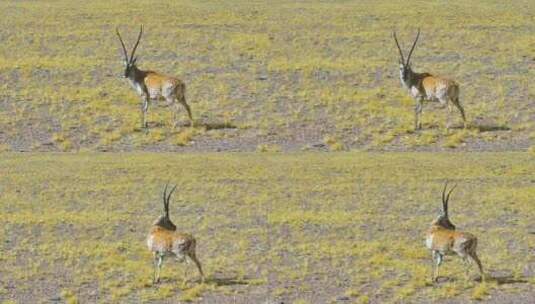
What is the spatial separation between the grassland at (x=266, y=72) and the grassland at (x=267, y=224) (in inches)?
89.2

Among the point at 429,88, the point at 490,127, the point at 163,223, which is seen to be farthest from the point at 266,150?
the point at 163,223

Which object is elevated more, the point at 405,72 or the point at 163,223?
the point at 405,72

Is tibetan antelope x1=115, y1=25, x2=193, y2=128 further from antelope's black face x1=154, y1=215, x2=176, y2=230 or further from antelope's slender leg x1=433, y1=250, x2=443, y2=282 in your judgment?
antelope's slender leg x1=433, y1=250, x2=443, y2=282

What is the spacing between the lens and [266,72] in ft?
196

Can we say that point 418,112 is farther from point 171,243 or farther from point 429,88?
point 171,243

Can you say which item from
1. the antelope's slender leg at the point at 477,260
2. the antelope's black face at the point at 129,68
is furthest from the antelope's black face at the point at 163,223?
the antelope's black face at the point at 129,68

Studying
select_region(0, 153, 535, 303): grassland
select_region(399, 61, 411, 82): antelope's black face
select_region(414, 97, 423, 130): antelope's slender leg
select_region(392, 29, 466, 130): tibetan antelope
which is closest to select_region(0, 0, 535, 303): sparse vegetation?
select_region(0, 153, 535, 303): grassland

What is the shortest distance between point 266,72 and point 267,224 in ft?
61.1

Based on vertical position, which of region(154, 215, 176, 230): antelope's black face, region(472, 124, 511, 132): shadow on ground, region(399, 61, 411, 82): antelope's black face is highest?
region(399, 61, 411, 82): antelope's black face

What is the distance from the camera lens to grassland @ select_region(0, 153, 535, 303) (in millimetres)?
36062

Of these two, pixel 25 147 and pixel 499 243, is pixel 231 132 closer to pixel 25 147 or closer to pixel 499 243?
pixel 25 147

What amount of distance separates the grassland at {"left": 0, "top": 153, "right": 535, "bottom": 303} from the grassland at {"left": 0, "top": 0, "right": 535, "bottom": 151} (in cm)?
Result: 227

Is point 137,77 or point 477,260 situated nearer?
point 477,260

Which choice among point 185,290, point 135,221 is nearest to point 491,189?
point 135,221
